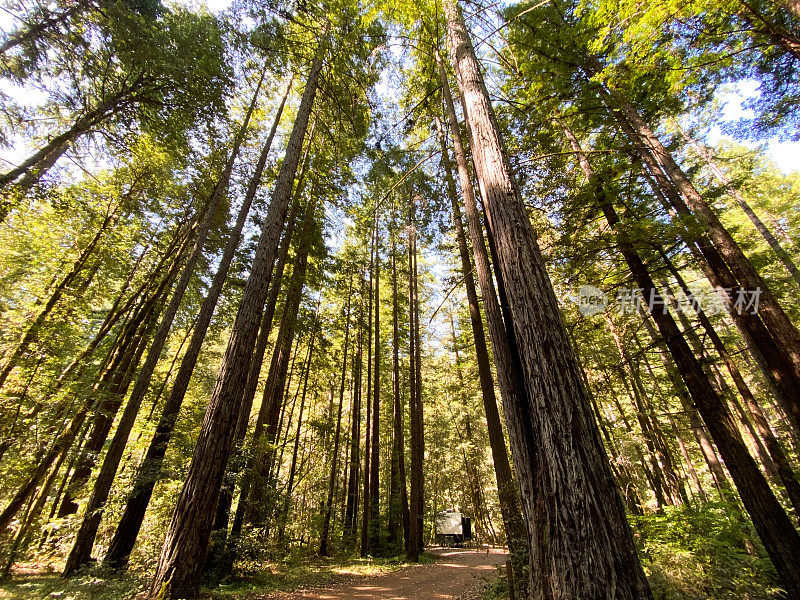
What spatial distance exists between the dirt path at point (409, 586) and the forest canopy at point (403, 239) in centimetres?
101

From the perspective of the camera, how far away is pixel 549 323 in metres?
2.83

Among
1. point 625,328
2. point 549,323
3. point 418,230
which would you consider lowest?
point 549,323

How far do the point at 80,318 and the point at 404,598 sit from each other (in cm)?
1260

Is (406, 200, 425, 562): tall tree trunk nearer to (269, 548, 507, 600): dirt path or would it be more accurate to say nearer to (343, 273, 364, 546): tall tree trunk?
(269, 548, 507, 600): dirt path

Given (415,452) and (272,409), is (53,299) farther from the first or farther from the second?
(415,452)

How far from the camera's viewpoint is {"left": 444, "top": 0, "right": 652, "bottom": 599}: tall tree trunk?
2039 millimetres

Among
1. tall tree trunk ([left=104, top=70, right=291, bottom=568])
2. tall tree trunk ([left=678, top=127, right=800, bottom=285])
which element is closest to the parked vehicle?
tall tree trunk ([left=104, top=70, right=291, bottom=568])

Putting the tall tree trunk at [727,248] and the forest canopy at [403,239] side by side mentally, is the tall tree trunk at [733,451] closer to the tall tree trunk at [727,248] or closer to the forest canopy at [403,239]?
the forest canopy at [403,239]

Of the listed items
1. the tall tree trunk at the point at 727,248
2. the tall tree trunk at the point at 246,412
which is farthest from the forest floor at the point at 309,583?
the tall tree trunk at the point at 727,248

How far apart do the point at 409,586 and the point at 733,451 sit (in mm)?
Result: 7732

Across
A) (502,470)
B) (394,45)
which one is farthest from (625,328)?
(394,45)

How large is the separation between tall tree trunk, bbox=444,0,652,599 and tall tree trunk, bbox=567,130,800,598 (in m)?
4.18

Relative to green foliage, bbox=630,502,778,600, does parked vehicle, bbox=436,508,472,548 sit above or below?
below

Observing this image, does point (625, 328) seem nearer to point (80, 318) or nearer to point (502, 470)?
point (502, 470)
